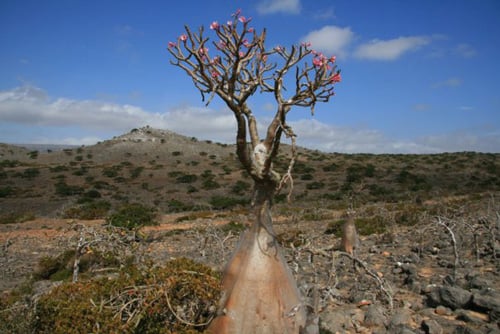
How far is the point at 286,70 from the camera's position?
12.9ft

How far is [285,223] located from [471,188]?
52.9 feet

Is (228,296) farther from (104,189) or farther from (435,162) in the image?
(435,162)

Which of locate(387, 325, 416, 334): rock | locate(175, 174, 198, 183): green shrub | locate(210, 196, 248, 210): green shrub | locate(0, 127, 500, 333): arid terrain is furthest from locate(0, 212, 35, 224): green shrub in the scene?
locate(387, 325, 416, 334): rock

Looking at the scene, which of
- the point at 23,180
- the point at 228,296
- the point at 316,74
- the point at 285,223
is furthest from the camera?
the point at 23,180

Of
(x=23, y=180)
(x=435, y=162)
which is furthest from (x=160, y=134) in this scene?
(x=435, y=162)

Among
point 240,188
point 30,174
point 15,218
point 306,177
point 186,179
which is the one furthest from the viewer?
point 30,174

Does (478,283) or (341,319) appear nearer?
(341,319)

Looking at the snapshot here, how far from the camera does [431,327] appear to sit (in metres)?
4.42

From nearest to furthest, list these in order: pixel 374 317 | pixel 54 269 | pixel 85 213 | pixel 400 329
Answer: pixel 400 329, pixel 374 317, pixel 54 269, pixel 85 213

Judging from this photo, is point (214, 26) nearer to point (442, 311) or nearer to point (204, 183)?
point (442, 311)

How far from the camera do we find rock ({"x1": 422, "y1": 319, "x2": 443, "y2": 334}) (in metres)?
4.38

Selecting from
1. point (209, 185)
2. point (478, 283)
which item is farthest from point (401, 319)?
point (209, 185)

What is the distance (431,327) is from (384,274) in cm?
281

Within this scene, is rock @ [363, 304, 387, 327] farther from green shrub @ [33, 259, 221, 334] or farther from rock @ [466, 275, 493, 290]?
green shrub @ [33, 259, 221, 334]
